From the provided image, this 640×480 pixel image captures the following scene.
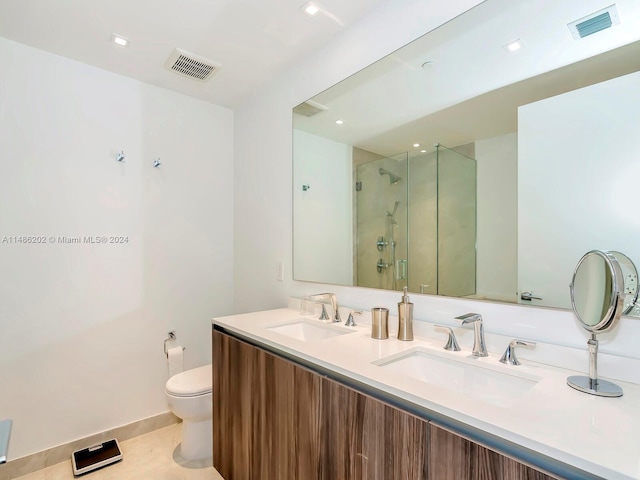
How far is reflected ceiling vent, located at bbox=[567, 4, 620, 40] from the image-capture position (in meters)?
1.03

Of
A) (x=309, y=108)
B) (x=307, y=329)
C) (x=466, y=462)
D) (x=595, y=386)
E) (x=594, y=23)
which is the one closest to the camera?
(x=466, y=462)

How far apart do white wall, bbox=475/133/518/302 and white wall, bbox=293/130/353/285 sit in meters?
0.77

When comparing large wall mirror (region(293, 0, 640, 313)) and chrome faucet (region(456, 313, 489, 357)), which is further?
chrome faucet (region(456, 313, 489, 357))

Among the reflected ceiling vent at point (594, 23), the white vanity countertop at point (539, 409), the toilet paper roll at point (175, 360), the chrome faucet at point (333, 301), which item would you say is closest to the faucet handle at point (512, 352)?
the white vanity countertop at point (539, 409)

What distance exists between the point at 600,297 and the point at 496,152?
637 millimetres

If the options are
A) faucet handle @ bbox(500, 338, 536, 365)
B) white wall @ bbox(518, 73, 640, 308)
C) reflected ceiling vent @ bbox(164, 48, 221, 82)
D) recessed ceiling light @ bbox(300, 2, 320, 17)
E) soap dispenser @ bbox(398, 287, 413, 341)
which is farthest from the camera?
reflected ceiling vent @ bbox(164, 48, 221, 82)

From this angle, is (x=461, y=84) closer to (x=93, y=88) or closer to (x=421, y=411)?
(x=421, y=411)

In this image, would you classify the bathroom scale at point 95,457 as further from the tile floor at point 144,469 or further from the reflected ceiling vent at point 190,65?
the reflected ceiling vent at point 190,65

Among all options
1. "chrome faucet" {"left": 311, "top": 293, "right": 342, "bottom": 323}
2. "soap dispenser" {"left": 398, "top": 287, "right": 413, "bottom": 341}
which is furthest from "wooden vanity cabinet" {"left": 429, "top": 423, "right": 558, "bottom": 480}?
"chrome faucet" {"left": 311, "top": 293, "right": 342, "bottom": 323}

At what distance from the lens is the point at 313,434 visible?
→ 116 cm

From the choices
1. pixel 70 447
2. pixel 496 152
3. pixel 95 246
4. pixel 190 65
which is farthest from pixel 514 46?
pixel 70 447

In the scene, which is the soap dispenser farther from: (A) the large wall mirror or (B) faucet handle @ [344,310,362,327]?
(B) faucet handle @ [344,310,362,327]

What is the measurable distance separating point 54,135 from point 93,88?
41 cm

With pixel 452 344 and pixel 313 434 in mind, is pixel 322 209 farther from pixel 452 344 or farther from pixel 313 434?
pixel 313 434
